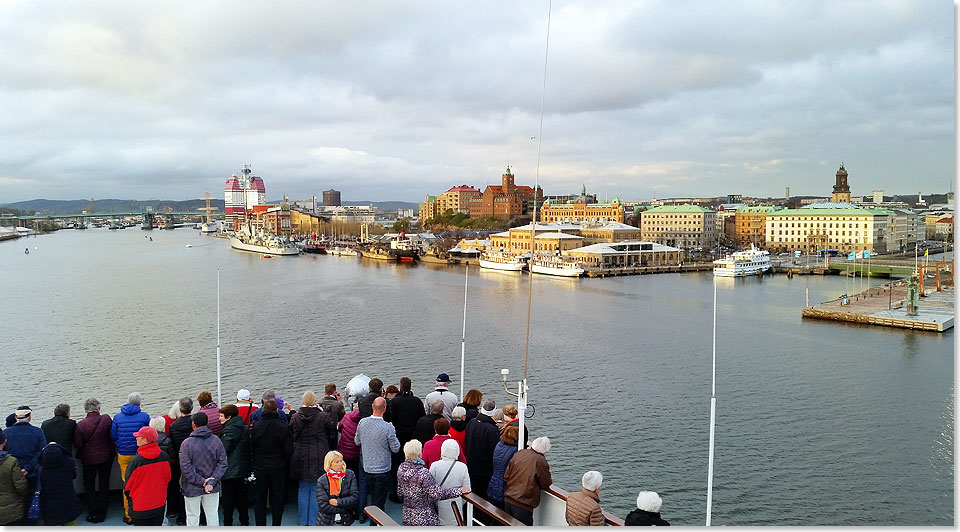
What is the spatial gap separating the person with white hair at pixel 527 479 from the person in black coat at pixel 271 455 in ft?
2.95

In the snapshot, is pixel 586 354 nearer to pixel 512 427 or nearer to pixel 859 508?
pixel 859 508

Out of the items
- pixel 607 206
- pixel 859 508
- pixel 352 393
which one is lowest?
pixel 859 508

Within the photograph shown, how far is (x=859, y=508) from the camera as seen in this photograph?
5.09 metres

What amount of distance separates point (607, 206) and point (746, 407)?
44.2m

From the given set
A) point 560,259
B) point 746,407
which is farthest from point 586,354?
point 560,259

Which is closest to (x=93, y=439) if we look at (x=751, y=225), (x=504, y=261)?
(x=504, y=261)

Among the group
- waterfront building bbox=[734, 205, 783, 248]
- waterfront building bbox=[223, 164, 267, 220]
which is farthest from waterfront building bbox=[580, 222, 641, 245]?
waterfront building bbox=[223, 164, 267, 220]

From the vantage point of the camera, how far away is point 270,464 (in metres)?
2.62

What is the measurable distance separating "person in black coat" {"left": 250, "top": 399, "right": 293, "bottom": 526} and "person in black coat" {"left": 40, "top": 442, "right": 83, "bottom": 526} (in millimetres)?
648

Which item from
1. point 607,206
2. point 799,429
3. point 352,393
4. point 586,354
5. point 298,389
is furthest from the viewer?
point 607,206

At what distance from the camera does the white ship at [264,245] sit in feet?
128

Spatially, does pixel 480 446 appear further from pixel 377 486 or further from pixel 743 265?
pixel 743 265

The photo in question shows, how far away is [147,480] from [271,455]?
452mm

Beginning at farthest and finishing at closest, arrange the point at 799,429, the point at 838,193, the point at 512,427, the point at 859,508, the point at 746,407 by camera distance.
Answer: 1. the point at 838,193
2. the point at 746,407
3. the point at 799,429
4. the point at 859,508
5. the point at 512,427
